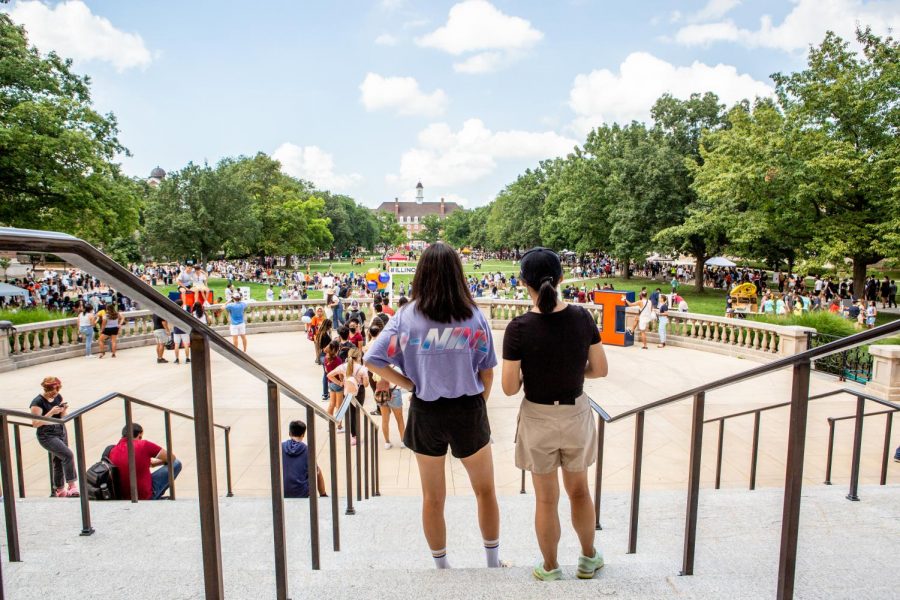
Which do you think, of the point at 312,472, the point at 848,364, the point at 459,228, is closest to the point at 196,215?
the point at 848,364

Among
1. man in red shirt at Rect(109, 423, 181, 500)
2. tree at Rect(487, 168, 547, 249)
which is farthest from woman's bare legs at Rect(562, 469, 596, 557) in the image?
tree at Rect(487, 168, 547, 249)

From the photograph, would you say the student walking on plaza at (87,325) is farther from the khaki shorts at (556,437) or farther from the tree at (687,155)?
the tree at (687,155)

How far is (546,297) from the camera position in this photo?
274 centimetres

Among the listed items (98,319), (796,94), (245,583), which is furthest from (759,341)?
(98,319)

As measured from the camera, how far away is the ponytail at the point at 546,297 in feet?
8.95

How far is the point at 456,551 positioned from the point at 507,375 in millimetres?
1750

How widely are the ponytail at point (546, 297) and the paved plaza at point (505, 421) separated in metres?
4.26

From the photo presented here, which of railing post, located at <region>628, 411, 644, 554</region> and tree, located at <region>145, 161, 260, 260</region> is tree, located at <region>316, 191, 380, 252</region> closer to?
tree, located at <region>145, 161, 260, 260</region>

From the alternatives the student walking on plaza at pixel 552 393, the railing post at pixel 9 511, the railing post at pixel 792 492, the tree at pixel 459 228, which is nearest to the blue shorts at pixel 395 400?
the railing post at pixel 9 511

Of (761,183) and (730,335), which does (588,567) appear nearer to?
(730,335)

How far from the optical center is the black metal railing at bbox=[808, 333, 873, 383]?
11.4 m

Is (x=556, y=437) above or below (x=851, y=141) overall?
below

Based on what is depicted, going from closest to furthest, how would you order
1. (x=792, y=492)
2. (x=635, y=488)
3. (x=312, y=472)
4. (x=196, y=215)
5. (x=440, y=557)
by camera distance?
1. (x=792, y=492)
2. (x=312, y=472)
3. (x=440, y=557)
4. (x=635, y=488)
5. (x=196, y=215)

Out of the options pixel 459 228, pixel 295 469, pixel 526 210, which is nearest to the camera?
pixel 295 469
